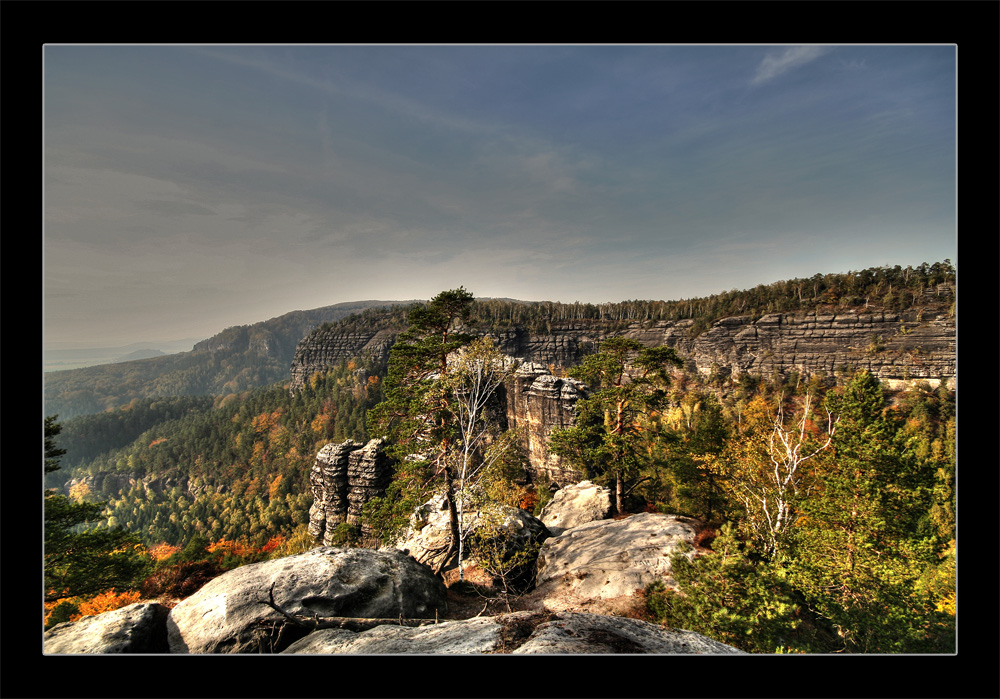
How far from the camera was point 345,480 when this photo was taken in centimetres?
2462

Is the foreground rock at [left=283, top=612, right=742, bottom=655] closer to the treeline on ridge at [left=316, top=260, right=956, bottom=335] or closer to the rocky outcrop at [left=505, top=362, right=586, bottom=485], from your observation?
the rocky outcrop at [left=505, top=362, right=586, bottom=485]

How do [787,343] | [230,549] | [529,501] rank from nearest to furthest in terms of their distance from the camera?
1. [230,549]
2. [529,501]
3. [787,343]

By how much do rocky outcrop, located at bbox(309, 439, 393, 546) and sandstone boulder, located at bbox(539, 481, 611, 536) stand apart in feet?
42.2

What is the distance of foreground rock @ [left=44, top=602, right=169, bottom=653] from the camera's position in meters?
4.22

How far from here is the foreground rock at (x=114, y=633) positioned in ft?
13.9

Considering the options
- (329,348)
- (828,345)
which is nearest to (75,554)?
(828,345)

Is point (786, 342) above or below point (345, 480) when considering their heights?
above

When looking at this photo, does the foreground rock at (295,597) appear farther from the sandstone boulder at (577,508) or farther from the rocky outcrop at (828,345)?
the rocky outcrop at (828,345)

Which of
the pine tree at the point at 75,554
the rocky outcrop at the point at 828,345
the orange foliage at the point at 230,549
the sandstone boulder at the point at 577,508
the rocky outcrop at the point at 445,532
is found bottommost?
the orange foliage at the point at 230,549

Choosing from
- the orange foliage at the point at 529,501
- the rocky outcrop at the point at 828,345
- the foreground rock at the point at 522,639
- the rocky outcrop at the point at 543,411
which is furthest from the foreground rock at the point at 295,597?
the rocky outcrop at the point at 828,345

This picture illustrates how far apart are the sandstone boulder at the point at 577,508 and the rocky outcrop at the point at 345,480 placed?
1286 centimetres

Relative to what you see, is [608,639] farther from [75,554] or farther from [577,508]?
[577,508]

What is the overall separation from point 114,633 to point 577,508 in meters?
14.2
